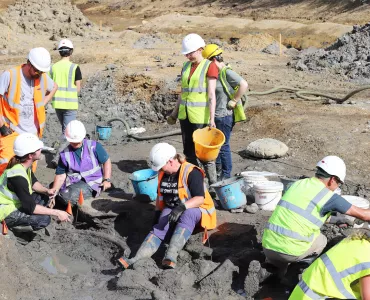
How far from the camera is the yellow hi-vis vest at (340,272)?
4.21 metres

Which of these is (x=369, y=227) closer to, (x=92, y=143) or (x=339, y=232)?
(x=339, y=232)

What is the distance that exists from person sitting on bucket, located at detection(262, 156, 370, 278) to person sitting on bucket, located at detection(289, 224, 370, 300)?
90cm

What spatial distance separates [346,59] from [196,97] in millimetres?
9584

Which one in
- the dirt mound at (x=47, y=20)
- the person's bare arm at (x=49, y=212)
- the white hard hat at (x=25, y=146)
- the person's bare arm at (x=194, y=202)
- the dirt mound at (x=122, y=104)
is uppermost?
the white hard hat at (x=25, y=146)

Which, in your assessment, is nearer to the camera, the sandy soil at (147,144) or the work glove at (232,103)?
the sandy soil at (147,144)

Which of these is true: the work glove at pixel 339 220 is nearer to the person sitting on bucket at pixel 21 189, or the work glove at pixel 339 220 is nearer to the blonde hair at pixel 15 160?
the person sitting on bucket at pixel 21 189

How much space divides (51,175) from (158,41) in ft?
45.1

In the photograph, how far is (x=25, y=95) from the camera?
805cm

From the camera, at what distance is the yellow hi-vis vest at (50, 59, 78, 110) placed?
30.4ft

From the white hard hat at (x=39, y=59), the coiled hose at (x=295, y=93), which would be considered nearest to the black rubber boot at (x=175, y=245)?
the white hard hat at (x=39, y=59)

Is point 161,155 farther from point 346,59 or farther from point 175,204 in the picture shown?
point 346,59

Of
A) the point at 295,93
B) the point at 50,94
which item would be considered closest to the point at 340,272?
the point at 50,94

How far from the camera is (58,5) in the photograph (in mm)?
25438

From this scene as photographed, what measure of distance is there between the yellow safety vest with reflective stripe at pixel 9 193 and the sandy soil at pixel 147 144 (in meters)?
0.39
